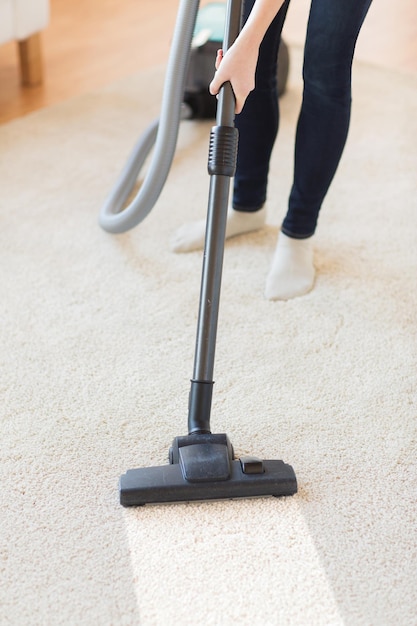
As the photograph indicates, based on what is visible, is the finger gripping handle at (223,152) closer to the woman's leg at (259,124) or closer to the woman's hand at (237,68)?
the woman's hand at (237,68)

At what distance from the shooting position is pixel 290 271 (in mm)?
1492

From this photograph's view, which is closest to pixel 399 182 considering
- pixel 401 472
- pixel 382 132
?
pixel 382 132

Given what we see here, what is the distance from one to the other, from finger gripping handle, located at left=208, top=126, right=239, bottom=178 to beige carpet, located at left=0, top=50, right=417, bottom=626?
1.24 feet

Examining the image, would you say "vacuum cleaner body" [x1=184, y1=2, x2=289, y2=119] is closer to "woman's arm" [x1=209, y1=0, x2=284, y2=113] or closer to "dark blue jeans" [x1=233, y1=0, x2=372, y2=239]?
"dark blue jeans" [x1=233, y1=0, x2=372, y2=239]

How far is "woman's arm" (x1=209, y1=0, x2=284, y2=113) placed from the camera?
40.6 inches

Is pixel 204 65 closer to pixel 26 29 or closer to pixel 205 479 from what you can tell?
pixel 26 29

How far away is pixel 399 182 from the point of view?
1.91 metres

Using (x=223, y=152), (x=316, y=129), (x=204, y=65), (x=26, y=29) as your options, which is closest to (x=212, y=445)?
(x=223, y=152)

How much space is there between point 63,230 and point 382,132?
0.98 m

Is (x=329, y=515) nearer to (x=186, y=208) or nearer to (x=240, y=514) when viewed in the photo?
(x=240, y=514)

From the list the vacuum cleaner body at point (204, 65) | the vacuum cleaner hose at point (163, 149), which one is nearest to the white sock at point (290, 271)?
the vacuum cleaner hose at point (163, 149)

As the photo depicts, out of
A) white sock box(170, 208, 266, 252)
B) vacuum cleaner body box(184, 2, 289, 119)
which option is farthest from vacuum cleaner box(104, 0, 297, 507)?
vacuum cleaner body box(184, 2, 289, 119)

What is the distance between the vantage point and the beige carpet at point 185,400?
3.01 feet

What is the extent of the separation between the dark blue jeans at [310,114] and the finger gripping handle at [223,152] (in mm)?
305
